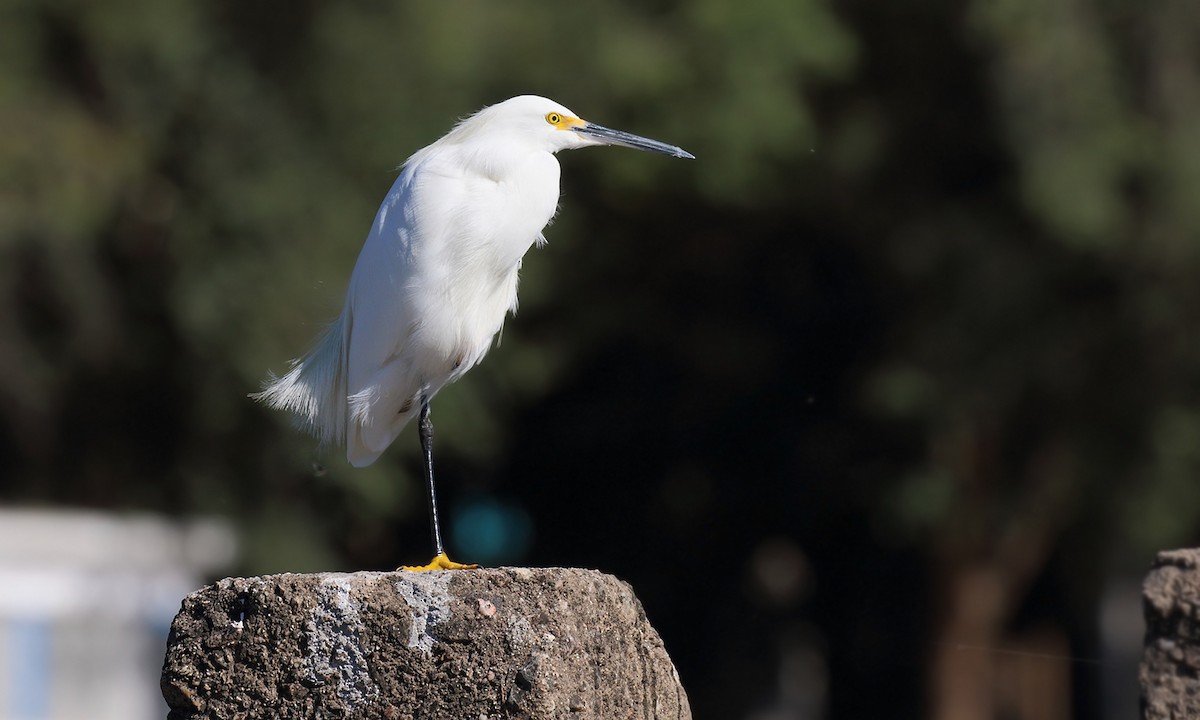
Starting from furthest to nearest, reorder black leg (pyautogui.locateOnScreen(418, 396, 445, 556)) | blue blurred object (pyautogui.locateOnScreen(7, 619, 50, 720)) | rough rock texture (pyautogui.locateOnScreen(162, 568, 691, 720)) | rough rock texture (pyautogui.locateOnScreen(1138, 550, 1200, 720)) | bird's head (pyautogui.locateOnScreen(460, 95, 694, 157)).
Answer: blue blurred object (pyautogui.locateOnScreen(7, 619, 50, 720))
bird's head (pyautogui.locateOnScreen(460, 95, 694, 157))
black leg (pyautogui.locateOnScreen(418, 396, 445, 556))
rough rock texture (pyautogui.locateOnScreen(1138, 550, 1200, 720))
rough rock texture (pyautogui.locateOnScreen(162, 568, 691, 720))

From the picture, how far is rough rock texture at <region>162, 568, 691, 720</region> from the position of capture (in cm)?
284

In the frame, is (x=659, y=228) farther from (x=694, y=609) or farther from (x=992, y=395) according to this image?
(x=694, y=609)

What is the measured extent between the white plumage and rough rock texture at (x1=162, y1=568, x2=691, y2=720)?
4.70 feet

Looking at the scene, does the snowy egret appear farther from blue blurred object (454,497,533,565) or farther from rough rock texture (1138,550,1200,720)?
blue blurred object (454,497,533,565)

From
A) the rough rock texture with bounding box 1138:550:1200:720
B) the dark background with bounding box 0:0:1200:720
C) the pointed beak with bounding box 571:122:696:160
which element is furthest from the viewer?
the dark background with bounding box 0:0:1200:720

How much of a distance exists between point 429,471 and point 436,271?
0.52 metres

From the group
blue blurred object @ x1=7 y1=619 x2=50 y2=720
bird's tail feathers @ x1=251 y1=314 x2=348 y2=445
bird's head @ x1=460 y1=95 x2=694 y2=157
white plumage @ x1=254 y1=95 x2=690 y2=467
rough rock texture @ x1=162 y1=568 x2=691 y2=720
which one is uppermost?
bird's head @ x1=460 y1=95 x2=694 y2=157

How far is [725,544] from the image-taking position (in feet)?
42.5

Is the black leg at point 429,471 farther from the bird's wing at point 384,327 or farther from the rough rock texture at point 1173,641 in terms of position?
the rough rock texture at point 1173,641

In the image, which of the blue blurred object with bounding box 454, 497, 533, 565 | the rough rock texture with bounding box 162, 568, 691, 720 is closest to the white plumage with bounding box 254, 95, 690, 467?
the rough rock texture with bounding box 162, 568, 691, 720

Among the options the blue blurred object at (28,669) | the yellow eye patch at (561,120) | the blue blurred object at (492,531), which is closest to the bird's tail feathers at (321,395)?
the yellow eye patch at (561,120)

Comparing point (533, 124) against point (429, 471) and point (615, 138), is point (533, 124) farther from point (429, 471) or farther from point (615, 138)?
point (429, 471)

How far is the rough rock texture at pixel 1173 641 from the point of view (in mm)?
3260

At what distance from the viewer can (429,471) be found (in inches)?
171
